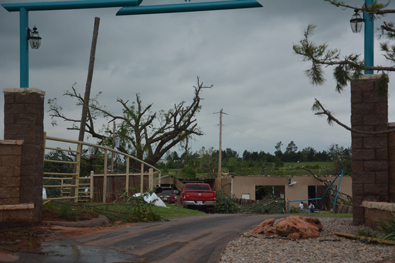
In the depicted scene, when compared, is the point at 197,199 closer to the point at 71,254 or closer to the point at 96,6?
the point at 96,6

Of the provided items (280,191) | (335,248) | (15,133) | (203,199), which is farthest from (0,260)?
(280,191)

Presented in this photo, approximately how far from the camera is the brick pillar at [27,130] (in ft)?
36.2

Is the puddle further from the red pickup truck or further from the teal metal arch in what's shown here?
the red pickup truck

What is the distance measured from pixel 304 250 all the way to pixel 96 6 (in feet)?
27.5

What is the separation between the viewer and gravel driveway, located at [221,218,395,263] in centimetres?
751

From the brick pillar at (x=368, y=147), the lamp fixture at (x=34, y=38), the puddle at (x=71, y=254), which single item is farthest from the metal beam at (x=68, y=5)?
the brick pillar at (x=368, y=147)

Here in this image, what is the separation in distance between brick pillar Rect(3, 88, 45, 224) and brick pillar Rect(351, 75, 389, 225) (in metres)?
8.72

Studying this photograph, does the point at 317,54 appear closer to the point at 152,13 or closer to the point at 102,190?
the point at 152,13

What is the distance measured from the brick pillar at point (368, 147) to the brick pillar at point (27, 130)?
28.6ft

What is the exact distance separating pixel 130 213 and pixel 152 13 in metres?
6.85

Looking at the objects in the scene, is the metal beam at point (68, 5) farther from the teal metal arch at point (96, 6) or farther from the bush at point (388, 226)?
the bush at point (388, 226)

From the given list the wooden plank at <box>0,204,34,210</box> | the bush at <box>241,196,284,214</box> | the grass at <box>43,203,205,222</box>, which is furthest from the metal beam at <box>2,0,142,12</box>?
the bush at <box>241,196,284,214</box>

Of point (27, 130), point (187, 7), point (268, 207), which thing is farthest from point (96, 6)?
point (268, 207)

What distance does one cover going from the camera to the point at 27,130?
11.1 meters
